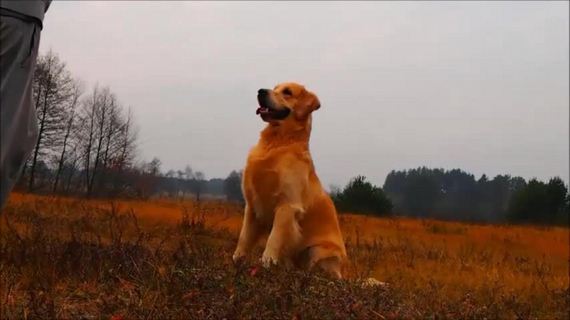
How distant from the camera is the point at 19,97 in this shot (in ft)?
6.83

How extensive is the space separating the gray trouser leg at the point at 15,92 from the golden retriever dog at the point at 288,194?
301cm

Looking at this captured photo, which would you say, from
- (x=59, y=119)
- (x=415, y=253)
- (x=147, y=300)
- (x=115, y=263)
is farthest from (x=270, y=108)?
(x=59, y=119)

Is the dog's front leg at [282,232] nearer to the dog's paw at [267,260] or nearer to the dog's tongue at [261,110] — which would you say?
the dog's paw at [267,260]

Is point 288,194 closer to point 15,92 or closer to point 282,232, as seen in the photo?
point 282,232

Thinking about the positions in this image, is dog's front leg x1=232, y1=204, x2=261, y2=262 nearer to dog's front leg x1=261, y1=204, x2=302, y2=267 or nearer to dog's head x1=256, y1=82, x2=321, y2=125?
dog's front leg x1=261, y1=204, x2=302, y2=267

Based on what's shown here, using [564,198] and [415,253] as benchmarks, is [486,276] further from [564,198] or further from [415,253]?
[564,198]

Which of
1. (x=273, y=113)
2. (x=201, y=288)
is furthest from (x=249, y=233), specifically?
(x=201, y=288)

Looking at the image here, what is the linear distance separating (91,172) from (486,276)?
11572 mm

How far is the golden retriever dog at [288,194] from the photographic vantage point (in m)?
5.16

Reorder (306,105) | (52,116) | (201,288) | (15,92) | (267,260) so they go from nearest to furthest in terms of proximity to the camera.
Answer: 1. (15,92)
2. (201,288)
3. (267,260)
4. (306,105)
5. (52,116)

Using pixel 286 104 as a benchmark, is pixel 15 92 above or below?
below

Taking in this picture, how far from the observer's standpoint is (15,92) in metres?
2.06

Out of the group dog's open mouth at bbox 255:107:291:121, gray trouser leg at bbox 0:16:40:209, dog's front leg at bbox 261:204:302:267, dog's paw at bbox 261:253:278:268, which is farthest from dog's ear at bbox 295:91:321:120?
gray trouser leg at bbox 0:16:40:209

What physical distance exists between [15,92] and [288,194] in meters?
3.28
